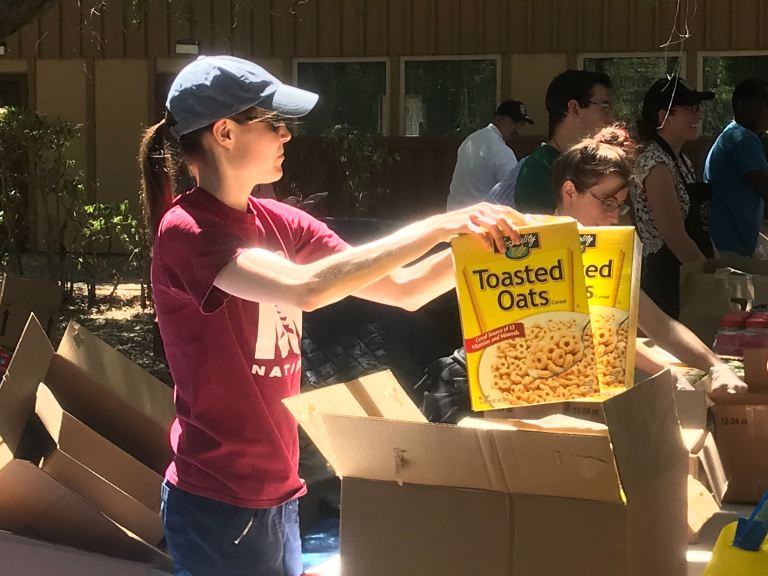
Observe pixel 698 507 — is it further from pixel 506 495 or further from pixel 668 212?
pixel 668 212

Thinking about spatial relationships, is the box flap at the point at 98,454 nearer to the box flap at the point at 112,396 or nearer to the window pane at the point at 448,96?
the box flap at the point at 112,396

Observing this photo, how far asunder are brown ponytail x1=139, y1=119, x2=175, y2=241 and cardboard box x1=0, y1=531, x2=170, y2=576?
3.93 ft

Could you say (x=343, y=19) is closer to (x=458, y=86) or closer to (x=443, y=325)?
(x=458, y=86)

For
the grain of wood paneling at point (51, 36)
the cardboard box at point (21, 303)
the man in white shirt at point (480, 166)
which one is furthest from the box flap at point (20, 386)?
the grain of wood paneling at point (51, 36)

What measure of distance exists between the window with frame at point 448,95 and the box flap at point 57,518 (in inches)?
372

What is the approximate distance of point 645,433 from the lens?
1.87 m

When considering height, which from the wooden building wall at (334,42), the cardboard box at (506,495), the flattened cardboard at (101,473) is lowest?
the flattened cardboard at (101,473)

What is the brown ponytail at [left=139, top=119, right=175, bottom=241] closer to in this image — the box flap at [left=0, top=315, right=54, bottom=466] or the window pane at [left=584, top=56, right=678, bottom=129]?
the box flap at [left=0, top=315, right=54, bottom=466]

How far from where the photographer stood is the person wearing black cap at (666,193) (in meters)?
4.99

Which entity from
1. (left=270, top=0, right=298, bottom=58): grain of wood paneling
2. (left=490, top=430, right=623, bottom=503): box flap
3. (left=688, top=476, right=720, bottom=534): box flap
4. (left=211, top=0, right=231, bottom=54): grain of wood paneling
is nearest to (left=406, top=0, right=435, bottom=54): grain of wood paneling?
(left=270, top=0, right=298, bottom=58): grain of wood paneling

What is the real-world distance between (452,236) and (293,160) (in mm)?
10466

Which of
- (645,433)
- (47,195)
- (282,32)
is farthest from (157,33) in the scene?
(645,433)

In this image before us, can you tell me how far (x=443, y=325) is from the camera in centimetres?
502

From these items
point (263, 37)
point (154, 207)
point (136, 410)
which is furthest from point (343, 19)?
point (154, 207)
